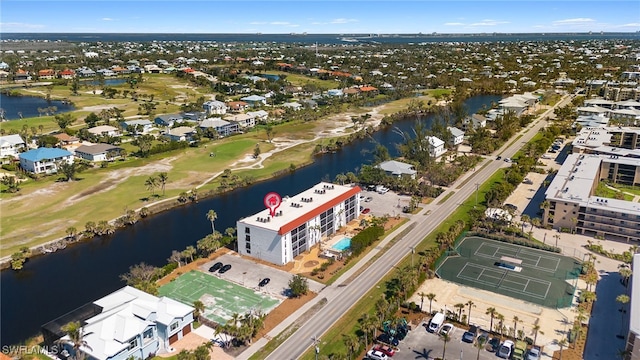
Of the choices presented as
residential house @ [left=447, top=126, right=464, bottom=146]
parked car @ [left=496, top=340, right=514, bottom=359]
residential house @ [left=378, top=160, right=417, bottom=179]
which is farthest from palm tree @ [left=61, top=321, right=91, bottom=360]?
residential house @ [left=447, top=126, right=464, bottom=146]

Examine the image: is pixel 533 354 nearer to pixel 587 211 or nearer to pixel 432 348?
pixel 432 348

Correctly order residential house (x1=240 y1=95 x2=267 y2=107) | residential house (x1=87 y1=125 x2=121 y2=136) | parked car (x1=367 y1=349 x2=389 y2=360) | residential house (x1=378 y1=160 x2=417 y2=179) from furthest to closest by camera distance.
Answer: residential house (x1=240 y1=95 x2=267 y2=107) → residential house (x1=87 y1=125 x2=121 y2=136) → residential house (x1=378 y1=160 x2=417 y2=179) → parked car (x1=367 y1=349 x2=389 y2=360)

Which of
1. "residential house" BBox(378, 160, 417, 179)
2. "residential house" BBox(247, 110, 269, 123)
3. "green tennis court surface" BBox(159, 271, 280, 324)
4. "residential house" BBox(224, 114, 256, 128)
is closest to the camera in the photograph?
"green tennis court surface" BBox(159, 271, 280, 324)

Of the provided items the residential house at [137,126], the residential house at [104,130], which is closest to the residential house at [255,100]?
the residential house at [137,126]

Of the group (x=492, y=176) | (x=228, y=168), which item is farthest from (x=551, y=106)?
(x=228, y=168)

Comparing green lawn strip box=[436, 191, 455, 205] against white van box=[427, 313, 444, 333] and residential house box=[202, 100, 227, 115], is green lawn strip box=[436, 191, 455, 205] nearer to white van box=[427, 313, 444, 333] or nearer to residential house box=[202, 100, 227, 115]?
white van box=[427, 313, 444, 333]

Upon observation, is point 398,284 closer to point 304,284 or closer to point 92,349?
point 304,284

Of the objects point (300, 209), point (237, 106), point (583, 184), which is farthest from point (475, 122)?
point (300, 209)
